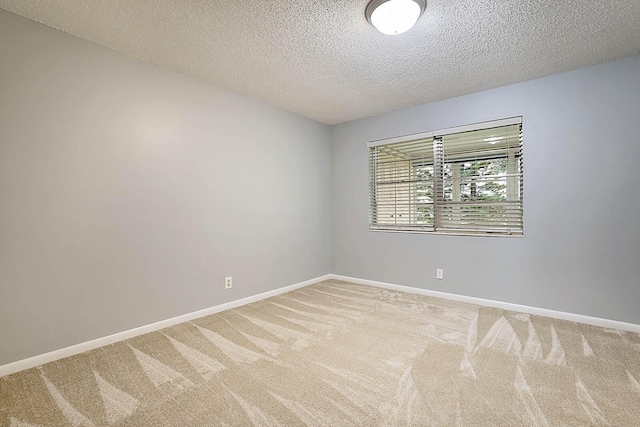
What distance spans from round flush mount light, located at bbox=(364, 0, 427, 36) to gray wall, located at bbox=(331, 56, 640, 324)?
1.92 meters

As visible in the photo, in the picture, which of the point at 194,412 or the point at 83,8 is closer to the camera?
the point at 194,412

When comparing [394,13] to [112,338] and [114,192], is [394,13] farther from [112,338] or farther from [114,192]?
[112,338]

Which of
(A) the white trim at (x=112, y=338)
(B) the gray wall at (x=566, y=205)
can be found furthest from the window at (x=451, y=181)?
(A) the white trim at (x=112, y=338)

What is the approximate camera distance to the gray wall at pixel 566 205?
2750 millimetres

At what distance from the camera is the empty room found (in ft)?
6.27

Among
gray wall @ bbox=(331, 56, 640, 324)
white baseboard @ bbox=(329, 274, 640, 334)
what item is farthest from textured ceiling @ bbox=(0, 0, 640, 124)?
white baseboard @ bbox=(329, 274, 640, 334)

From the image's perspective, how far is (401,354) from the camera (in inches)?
91.4

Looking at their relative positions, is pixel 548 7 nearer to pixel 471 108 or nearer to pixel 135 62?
pixel 471 108

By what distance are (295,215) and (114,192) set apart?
2.26 meters

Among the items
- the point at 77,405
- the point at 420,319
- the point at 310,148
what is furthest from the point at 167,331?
the point at 310,148

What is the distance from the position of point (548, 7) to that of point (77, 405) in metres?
3.94

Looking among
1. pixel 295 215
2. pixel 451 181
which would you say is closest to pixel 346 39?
pixel 451 181

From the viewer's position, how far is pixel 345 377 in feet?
6.60

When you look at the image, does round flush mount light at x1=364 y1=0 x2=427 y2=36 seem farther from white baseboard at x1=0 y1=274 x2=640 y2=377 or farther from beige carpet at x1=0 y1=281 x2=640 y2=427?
white baseboard at x1=0 y1=274 x2=640 y2=377
